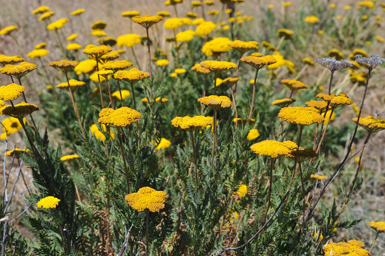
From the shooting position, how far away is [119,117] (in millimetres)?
1772

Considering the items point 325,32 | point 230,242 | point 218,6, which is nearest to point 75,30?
point 218,6

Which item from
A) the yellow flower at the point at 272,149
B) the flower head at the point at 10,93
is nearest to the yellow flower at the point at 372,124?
the yellow flower at the point at 272,149

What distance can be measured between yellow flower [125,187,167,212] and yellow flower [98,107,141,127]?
419mm

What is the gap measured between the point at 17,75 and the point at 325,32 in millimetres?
8558

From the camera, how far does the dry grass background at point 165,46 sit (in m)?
3.94

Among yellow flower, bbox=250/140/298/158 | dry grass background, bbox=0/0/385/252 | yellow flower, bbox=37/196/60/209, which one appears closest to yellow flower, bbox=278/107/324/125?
yellow flower, bbox=250/140/298/158

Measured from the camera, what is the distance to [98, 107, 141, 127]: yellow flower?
1.73 meters

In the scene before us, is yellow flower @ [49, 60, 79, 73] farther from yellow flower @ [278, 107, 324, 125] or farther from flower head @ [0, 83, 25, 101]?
yellow flower @ [278, 107, 324, 125]

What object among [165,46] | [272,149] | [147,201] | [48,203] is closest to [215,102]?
[272,149]

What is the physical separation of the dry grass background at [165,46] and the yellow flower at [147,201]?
5.86 feet

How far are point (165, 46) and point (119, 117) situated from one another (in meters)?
6.81

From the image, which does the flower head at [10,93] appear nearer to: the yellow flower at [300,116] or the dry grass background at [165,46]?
the yellow flower at [300,116]

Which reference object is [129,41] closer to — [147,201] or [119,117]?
[119,117]

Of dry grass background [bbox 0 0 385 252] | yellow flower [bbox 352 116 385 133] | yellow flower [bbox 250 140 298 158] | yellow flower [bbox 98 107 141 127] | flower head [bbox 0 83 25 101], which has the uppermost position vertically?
flower head [bbox 0 83 25 101]
